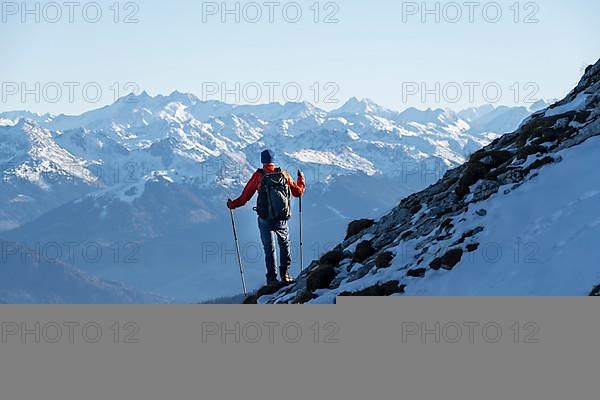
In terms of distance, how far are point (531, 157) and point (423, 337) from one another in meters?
9.41

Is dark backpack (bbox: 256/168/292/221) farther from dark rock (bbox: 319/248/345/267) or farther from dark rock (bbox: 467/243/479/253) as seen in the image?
dark rock (bbox: 467/243/479/253)

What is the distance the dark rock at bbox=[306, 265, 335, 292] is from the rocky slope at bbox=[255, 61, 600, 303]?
0.08ft

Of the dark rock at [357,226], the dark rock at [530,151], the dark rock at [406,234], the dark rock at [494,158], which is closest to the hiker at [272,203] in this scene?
the dark rock at [357,226]

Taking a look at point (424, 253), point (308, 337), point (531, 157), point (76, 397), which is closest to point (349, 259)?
point (424, 253)

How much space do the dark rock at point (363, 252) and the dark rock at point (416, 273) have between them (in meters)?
3.10

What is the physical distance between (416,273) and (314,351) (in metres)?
5.75

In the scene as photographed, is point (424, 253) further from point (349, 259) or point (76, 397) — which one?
Answer: point (76, 397)

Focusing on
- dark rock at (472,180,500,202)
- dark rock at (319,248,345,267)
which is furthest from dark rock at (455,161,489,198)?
dark rock at (319,248,345,267)

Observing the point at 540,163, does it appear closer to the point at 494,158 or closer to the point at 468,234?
the point at 494,158

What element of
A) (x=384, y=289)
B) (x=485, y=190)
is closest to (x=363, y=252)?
→ (x=485, y=190)

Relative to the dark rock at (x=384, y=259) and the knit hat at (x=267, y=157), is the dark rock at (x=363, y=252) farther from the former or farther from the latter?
the knit hat at (x=267, y=157)

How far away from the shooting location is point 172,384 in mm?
11914

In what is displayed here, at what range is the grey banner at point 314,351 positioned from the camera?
11555 mm

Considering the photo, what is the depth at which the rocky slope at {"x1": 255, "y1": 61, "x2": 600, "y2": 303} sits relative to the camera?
15.9 m
